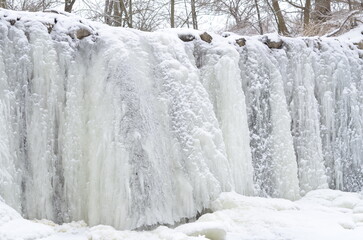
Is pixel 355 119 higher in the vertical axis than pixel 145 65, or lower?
lower

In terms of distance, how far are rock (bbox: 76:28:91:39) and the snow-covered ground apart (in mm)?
1693

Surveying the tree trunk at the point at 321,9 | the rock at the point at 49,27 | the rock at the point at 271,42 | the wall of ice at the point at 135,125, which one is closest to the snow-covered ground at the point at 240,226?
the wall of ice at the point at 135,125

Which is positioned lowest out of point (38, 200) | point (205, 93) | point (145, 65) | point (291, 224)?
point (291, 224)

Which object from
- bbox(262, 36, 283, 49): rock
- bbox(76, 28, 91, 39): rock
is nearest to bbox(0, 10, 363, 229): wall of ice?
bbox(76, 28, 91, 39): rock

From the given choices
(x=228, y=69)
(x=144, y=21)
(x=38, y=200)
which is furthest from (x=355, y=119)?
(x=144, y=21)

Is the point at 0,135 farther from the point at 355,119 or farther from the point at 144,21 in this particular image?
the point at 144,21

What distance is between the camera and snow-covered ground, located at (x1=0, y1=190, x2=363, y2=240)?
3.17 m

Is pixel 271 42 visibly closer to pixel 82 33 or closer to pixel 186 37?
pixel 186 37

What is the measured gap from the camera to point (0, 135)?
3.61 m

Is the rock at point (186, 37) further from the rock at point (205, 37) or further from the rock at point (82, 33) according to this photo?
the rock at point (82, 33)

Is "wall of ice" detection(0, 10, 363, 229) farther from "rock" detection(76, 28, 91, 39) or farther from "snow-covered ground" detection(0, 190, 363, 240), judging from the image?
"snow-covered ground" detection(0, 190, 363, 240)

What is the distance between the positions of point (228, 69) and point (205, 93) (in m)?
0.47

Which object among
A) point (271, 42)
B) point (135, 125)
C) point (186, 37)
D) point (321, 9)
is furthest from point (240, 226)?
point (321, 9)

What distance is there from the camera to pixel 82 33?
4285mm
